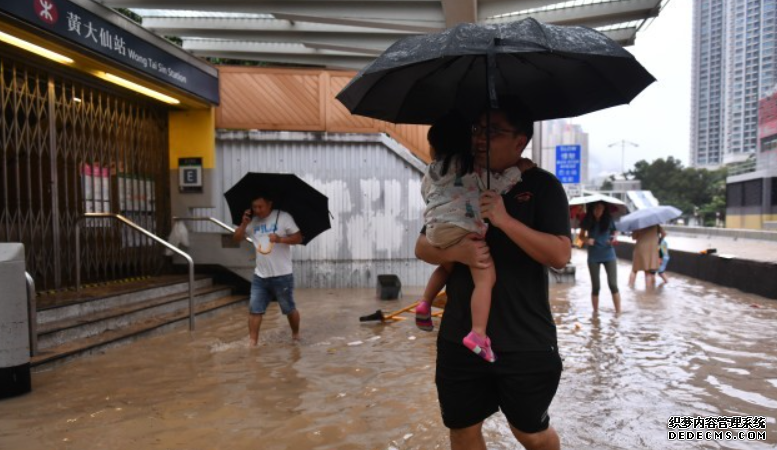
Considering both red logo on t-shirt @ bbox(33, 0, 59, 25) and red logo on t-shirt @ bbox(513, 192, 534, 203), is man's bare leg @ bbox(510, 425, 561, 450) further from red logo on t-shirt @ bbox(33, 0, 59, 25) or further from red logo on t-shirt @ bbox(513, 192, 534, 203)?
red logo on t-shirt @ bbox(33, 0, 59, 25)

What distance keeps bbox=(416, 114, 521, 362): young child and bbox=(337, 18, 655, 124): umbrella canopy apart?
0.79 feet

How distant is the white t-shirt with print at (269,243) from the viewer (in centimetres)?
568

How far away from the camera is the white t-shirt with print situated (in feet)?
18.6

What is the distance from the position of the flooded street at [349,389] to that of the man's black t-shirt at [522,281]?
61.0 inches

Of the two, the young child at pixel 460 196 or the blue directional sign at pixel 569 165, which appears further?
the blue directional sign at pixel 569 165

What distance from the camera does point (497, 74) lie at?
2.46 m

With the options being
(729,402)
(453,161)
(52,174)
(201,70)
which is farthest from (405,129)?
(453,161)

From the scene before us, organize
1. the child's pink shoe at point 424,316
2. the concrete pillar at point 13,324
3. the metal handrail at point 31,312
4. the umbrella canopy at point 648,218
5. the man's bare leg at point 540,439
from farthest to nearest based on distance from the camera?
1. the umbrella canopy at point 648,218
2. the metal handrail at point 31,312
3. the concrete pillar at point 13,324
4. the child's pink shoe at point 424,316
5. the man's bare leg at point 540,439

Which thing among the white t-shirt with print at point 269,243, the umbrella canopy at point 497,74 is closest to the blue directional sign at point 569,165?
the white t-shirt with print at point 269,243

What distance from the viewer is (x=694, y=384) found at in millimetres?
4445

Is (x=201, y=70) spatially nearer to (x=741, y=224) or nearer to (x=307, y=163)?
(x=307, y=163)

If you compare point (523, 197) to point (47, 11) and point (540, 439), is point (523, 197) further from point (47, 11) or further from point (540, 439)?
point (47, 11)

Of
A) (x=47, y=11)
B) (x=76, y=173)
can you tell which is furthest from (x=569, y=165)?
(x=47, y=11)

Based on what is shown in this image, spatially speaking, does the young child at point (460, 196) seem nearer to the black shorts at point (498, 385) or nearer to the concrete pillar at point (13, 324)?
the black shorts at point (498, 385)
